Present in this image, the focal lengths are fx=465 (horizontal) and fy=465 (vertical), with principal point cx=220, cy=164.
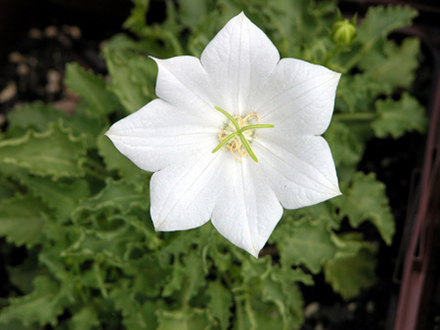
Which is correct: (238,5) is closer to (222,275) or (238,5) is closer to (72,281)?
(222,275)

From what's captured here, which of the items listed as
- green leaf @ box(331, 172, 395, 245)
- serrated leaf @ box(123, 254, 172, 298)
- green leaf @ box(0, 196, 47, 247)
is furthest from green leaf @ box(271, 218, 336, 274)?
green leaf @ box(0, 196, 47, 247)

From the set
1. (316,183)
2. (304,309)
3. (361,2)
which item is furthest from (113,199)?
(361,2)

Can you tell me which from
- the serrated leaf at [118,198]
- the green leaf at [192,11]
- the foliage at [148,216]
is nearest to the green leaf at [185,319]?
the foliage at [148,216]

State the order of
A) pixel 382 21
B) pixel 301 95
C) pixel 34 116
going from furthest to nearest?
1. pixel 34 116
2. pixel 382 21
3. pixel 301 95

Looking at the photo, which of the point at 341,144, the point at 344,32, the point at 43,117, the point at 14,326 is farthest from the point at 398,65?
the point at 14,326

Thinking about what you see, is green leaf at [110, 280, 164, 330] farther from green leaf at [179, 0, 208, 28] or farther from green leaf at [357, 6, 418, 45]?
green leaf at [357, 6, 418, 45]

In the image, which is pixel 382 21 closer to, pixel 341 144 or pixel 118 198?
pixel 341 144
